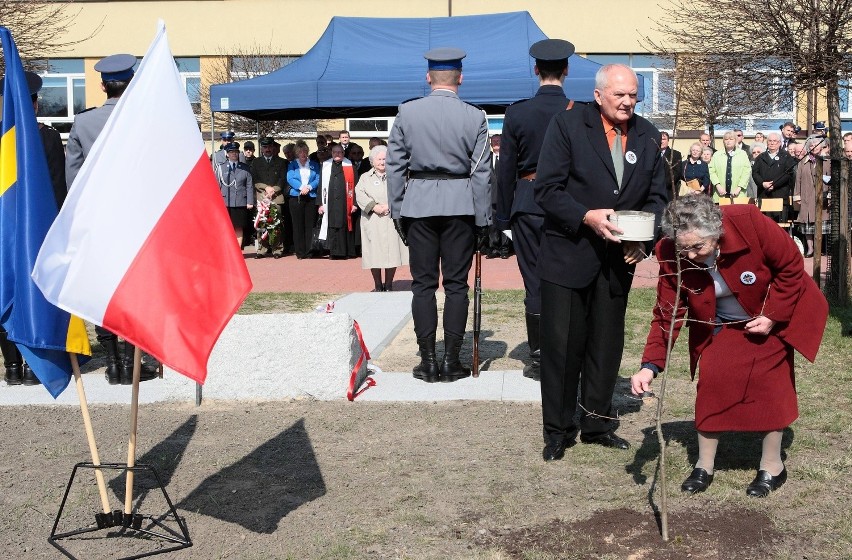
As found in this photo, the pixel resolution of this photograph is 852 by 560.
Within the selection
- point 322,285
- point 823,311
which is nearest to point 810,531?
point 823,311

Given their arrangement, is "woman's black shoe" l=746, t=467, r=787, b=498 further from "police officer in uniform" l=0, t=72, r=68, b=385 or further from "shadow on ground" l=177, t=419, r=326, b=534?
"police officer in uniform" l=0, t=72, r=68, b=385

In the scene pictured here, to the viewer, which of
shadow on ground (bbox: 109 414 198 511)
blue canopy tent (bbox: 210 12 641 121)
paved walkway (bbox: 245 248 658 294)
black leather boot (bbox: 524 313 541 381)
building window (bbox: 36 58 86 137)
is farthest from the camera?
building window (bbox: 36 58 86 137)

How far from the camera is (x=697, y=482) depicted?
17.1 feet

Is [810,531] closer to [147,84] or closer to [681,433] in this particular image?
[681,433]

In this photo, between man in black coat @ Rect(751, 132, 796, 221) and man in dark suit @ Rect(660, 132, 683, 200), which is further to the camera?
man in black coat @ Rect(751, 132, 796, 221)

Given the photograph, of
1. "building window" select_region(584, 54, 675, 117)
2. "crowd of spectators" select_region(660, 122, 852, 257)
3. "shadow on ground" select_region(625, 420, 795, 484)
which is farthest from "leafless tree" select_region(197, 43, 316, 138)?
"shadow on ground" select_region(625, 420, 795, 484)

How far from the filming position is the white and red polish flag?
409 cm

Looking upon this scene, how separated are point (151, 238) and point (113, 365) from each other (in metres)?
3.88

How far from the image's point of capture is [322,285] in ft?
46.8

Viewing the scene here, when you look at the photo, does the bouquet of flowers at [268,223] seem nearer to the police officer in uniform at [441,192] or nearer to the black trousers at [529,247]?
the police officer in uniform at [441,192]

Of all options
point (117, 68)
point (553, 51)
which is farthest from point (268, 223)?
point (553, 51)

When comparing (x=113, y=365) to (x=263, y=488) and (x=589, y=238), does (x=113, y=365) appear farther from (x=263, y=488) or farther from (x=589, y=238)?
(x=589, y=238)

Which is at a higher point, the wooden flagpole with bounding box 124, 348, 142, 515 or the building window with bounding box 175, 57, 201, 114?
the building window with bounding box 175, 57, 201, 114

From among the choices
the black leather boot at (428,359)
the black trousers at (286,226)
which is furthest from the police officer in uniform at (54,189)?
the black trousers at (286,226)
